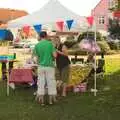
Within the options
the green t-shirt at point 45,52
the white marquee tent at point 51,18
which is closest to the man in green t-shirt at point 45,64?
the green t-shirt at point 45,52

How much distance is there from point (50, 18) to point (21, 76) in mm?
2066

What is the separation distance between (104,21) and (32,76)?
7382 centimetres

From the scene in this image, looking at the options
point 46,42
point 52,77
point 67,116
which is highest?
point 46,42

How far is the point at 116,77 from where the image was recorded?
2014 centimetres

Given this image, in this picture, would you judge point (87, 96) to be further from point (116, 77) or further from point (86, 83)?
point (116, 77)

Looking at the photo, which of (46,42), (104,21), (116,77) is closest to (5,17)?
(104,21)

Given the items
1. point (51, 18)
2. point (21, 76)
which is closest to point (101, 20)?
point (51, 18)

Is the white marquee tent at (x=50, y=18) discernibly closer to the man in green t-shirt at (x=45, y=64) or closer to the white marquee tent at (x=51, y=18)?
the white marquee tent at (x=51, y=18)

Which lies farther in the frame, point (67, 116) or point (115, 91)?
point (115, 91)

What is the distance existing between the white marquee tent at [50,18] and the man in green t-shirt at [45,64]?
2.76 metres

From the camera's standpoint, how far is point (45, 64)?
12297 millimetres

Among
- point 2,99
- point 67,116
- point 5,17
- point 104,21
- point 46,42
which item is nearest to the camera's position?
point 67,116

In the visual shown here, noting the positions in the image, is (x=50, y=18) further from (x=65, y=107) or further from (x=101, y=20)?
(x=101, y=20)

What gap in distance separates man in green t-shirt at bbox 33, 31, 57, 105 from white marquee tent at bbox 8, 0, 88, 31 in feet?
9.04
